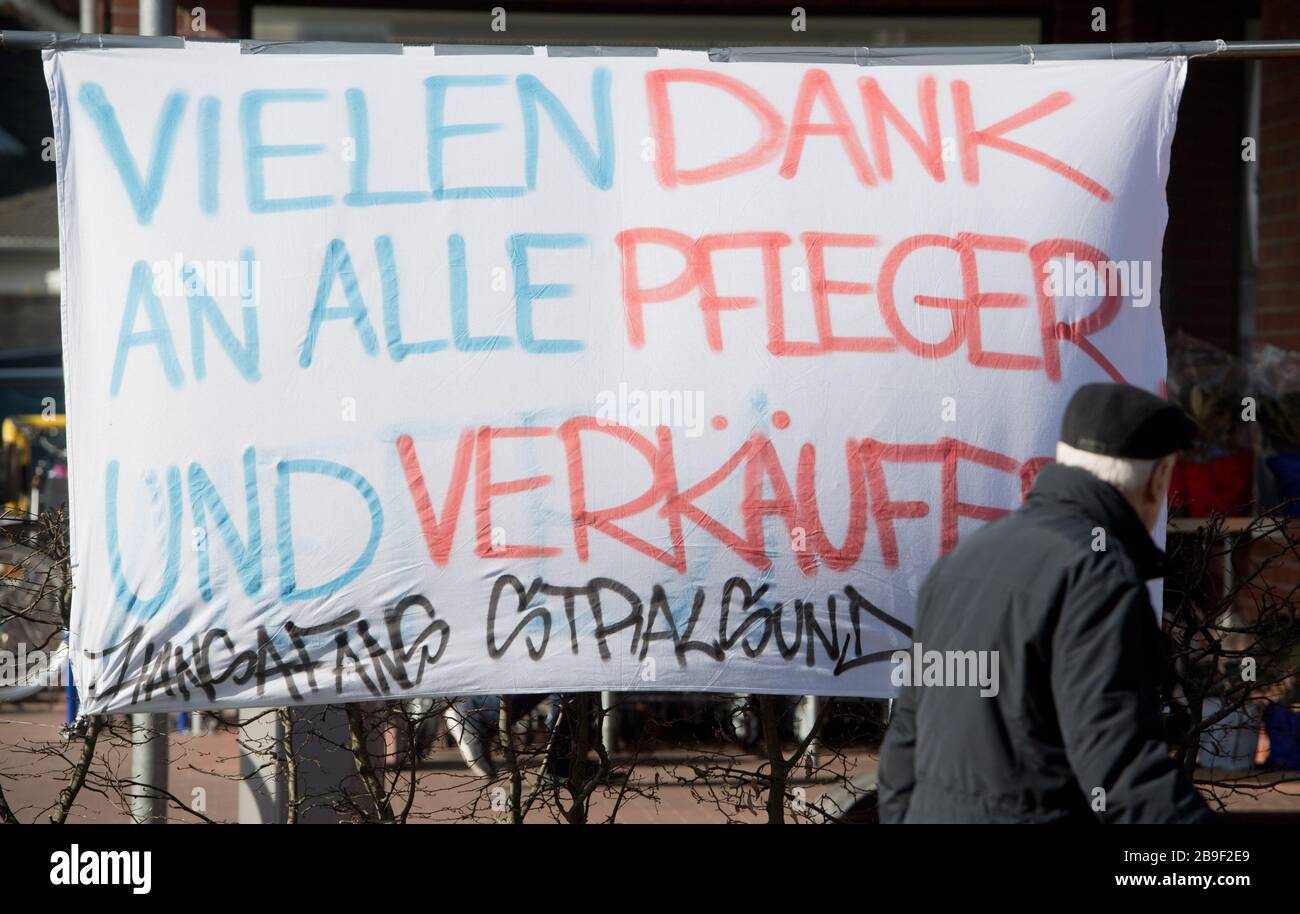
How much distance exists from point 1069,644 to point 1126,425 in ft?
1.31

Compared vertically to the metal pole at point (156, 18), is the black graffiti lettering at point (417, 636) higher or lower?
lower

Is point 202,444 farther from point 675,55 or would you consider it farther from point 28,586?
point 675,55

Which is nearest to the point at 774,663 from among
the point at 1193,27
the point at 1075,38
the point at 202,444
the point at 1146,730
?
the point at 1146,730

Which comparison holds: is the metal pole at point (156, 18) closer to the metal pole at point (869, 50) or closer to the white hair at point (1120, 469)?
the metal pole at point (869, 50)

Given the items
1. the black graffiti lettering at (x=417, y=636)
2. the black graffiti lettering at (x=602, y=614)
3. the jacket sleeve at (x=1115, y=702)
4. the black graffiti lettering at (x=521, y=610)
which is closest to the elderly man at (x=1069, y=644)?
the jacket sleeve at (x=1115, y=702)

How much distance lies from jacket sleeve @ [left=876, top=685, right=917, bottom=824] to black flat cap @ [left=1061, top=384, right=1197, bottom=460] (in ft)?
1.88

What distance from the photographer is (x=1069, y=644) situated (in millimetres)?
2166

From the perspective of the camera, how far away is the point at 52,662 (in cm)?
353

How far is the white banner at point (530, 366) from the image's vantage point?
316 centimetres

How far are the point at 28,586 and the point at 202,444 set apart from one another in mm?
→ 1108

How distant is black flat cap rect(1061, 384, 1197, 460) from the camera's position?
2.29 metres

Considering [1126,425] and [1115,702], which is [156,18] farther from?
[1115,702]

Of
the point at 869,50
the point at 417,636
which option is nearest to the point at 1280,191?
the point at 869,50

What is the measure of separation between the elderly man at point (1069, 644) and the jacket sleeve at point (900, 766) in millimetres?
88
